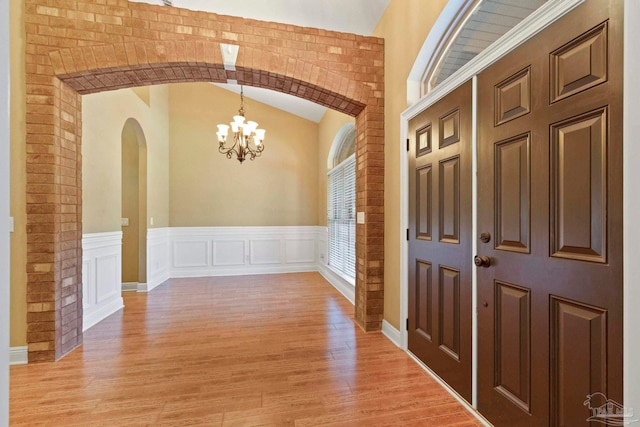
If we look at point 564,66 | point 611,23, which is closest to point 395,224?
point 564,66

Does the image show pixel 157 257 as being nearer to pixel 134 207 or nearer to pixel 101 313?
pixel 134 207

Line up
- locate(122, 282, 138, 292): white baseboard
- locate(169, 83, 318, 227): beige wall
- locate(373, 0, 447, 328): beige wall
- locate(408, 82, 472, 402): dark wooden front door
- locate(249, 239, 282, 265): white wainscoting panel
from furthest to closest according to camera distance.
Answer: locate(249, 239, 282, 265): white wainscoting panel < locate(169, 83, 318, 227): beige wall < locate(122, 282, 138, 292): white baseboard < locate(373, 0, 447, 328): beige wall < locate(408, 82, 472, 402): dark wooden front door

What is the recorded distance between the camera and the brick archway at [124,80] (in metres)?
2.31

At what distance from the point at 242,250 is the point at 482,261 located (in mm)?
4890

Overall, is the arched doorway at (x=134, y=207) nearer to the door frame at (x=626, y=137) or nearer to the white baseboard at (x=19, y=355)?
the white baseboard at (x=19, y=355)

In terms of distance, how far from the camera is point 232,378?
205 centimetres

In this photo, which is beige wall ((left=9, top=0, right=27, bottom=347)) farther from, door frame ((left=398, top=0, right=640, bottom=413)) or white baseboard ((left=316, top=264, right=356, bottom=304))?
door frame ((left=398, top=0, right=640, bottom=413))

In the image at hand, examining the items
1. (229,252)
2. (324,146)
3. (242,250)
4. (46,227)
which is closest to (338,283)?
(242,250)

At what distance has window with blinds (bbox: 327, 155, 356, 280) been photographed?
4.23m

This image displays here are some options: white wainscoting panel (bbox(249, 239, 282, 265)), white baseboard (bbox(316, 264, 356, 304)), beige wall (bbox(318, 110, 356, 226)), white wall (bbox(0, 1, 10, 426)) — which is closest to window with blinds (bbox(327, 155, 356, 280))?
white baseboard (bbox(316, 264, 356, 304))

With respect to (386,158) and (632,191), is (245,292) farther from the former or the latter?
(632,191)

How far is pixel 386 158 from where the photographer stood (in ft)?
9.32

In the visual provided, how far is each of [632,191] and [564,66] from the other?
61 cm

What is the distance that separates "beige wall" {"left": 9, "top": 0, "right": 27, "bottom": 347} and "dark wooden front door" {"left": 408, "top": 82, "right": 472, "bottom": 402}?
10.7 ft
